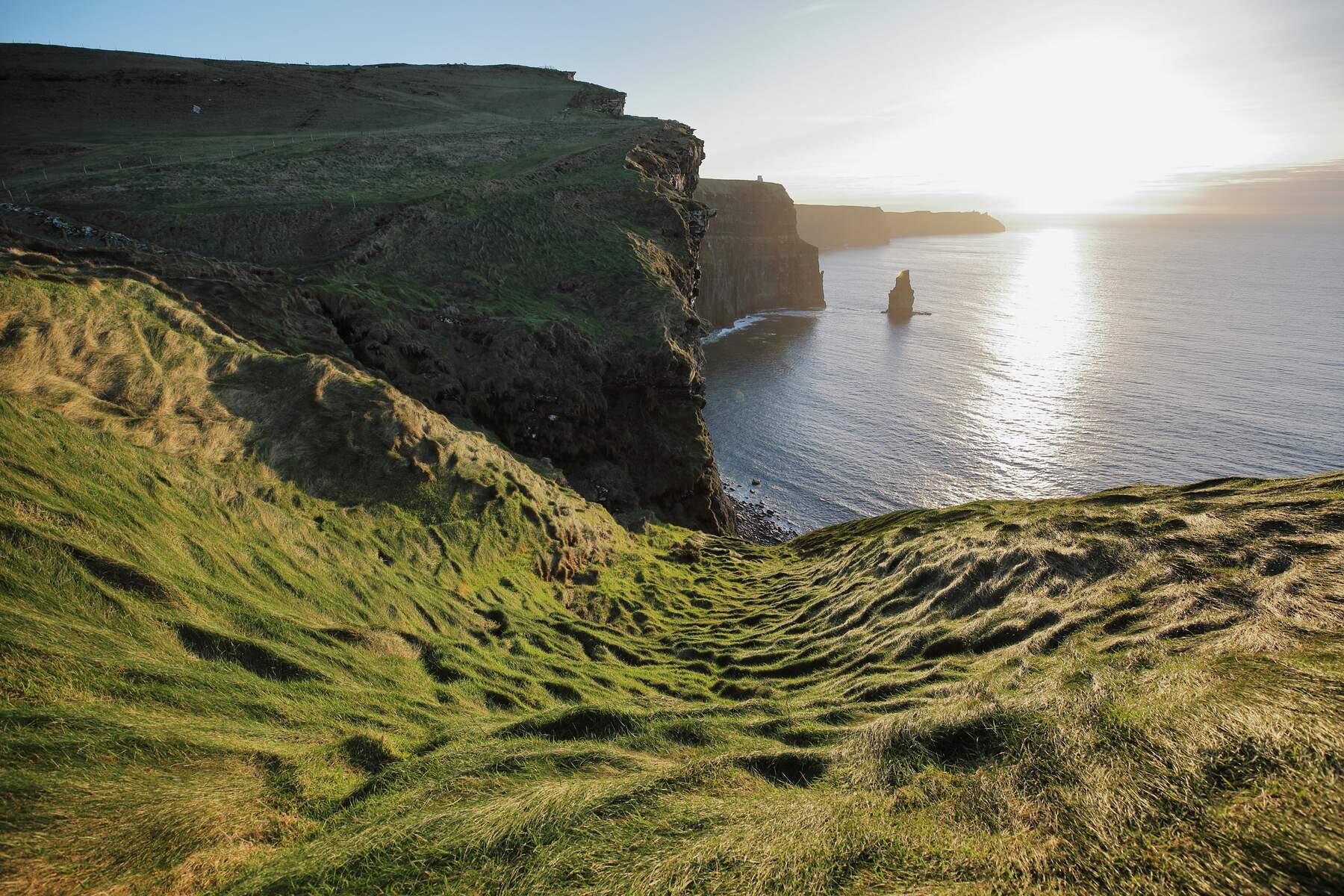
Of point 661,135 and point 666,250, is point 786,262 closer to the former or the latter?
point 661,135

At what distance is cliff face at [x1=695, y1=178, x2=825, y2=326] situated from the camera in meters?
121

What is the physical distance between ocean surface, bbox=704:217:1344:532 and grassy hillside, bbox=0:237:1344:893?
3310 cm

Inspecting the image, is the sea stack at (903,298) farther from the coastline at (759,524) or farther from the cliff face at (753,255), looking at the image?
the coastline at (759,524)

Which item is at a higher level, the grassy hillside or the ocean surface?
the grassy hillside

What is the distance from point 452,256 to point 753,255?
107275mm

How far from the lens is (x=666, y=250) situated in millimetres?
43625

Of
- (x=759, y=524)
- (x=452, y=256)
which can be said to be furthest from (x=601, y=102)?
(x=759, y=524)

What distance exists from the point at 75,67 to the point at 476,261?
8251 centimetres

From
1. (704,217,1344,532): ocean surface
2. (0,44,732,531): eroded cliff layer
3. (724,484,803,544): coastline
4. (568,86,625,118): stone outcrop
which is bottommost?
(724,484,803,544): coastline

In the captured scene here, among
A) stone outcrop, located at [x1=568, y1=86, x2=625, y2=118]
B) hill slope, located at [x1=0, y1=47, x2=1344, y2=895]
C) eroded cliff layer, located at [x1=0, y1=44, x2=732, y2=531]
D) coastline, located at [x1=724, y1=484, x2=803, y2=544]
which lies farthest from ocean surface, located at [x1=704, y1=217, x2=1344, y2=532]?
stone outcrop, located at [x1=568, y1=86, x2=625, y2=118]

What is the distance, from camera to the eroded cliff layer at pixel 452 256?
2591 cm

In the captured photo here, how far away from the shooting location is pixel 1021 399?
225 ft

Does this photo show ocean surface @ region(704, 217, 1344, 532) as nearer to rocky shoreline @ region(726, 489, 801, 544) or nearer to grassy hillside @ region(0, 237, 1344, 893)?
rocky shoreline @ region(726, 489, 801, 544)

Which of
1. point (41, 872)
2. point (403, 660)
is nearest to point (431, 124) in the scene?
point (403, 660)
